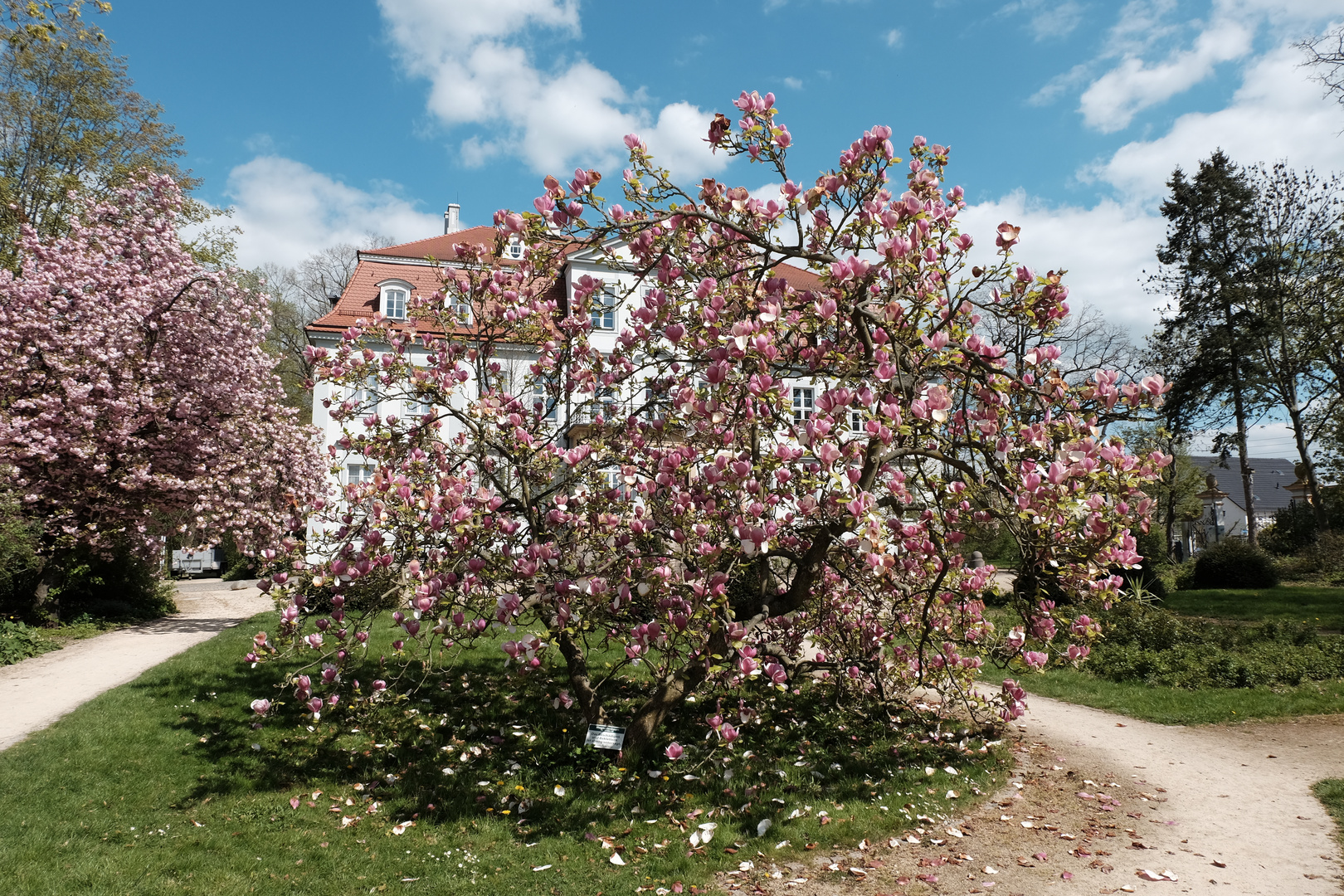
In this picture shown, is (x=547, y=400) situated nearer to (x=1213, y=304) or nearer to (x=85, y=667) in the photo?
(x=85, y=667)

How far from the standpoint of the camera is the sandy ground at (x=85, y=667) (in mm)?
7367

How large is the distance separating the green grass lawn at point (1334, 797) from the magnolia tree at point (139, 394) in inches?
565

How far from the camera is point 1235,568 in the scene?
62.1ft

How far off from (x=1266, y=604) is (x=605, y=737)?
1638 cm

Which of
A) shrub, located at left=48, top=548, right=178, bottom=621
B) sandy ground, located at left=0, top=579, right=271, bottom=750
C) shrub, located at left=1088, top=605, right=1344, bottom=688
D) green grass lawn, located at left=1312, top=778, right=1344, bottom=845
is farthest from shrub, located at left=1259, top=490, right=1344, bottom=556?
shrub, located at left=48, top=548, right=178, bottom=621

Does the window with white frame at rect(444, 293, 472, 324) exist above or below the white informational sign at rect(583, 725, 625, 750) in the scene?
above

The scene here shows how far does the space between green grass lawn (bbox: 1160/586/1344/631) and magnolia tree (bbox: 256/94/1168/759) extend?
11.4 m

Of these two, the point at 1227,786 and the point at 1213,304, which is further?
the point at 1213,304

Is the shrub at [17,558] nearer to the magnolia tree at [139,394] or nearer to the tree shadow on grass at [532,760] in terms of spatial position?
the magnolia tree at [139,394]

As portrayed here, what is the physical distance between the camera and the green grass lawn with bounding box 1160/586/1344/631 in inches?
535

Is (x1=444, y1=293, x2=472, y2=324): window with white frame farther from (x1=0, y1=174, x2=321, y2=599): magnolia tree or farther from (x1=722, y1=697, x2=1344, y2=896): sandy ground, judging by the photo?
(x1=0, y1=174, x2=321, y2=599): magnolia tree

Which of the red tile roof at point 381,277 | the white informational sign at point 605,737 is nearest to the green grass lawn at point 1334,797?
the white informational sign at point 605,737

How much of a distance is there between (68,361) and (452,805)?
1134cm

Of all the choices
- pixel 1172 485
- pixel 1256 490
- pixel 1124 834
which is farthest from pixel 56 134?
pixel 1256 490
